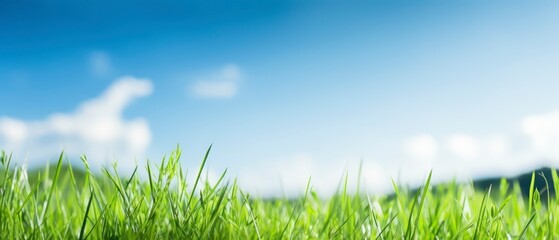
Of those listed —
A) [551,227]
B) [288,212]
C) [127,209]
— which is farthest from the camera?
[288,212]

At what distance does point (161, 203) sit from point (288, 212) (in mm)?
646

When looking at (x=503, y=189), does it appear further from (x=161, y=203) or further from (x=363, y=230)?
(x=161, y=203)

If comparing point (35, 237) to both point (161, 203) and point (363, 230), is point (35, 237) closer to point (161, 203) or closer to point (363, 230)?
point (161, 203)

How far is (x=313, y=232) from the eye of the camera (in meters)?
1.79

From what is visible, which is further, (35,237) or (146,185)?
(146,185)

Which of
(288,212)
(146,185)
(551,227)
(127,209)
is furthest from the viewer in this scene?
(288,212)

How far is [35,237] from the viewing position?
5.33ft

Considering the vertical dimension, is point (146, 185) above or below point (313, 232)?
above

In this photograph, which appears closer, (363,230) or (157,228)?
(157,228)

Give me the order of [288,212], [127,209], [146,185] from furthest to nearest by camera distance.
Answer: [288,212], [146,185], [127,209]

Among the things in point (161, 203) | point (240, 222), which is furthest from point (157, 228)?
point (240, 222)

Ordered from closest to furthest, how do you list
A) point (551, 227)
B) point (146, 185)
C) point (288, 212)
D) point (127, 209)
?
point (127, 209) < point (551, 227) < point (146, 185) < point (288, 212)

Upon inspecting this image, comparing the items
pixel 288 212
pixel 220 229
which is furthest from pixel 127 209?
pixel 288 212

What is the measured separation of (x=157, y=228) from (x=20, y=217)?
13.2 inches
